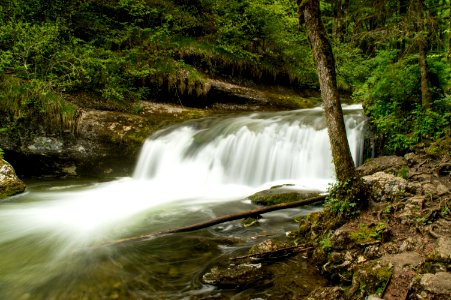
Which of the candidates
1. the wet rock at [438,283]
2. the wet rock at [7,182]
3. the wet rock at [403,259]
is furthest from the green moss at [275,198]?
the wet rock at [7,182]

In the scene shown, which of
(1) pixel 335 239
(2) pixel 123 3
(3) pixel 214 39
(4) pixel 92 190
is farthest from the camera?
(3) pixel 214 39

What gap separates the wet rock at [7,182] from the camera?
7988mm

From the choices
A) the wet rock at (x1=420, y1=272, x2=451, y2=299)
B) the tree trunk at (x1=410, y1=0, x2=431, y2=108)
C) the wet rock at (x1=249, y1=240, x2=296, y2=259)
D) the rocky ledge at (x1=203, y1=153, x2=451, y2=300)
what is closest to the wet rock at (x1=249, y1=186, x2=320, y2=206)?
the rocky ledge at (x1=203, y1=153, x2=451, y2=300)

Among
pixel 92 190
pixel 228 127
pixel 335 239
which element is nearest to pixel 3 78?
pixel 92 190

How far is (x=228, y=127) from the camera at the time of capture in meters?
10.8

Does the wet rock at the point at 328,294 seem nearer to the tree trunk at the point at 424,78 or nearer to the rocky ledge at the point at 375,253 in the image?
the rocky ledge at the point at 375,253

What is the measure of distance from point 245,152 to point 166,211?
3.29 meters

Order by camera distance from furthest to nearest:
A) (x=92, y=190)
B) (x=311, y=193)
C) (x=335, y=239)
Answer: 1. (x=92, y=190)
2. (x=311, y=193)
3. (x=335, y=239)

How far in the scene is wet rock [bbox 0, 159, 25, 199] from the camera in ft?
26.2

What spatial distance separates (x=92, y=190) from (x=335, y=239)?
266 inches

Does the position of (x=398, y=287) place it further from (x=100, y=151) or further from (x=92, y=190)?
(x=100, y=151)

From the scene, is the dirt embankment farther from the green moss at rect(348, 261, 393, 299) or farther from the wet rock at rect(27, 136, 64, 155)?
the wet rock at rect(27, 136, 64, 155)

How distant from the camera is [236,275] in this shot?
3967mm

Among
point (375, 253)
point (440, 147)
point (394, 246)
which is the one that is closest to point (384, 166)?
point (440, 147)
